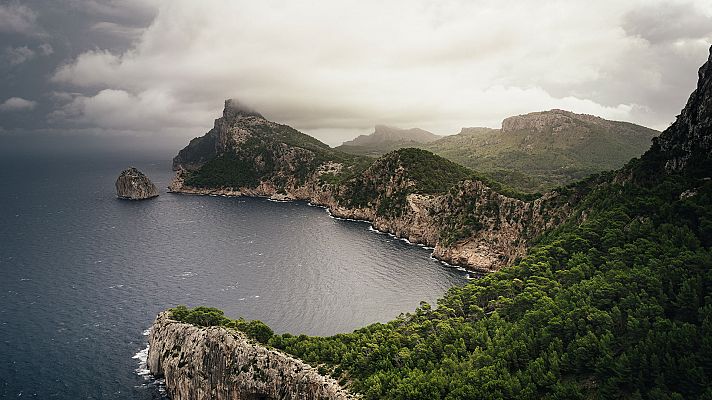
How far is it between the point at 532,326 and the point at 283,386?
33985 mm

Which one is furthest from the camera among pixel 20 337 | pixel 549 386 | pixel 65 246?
pixel 65 246

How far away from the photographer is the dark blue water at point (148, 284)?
72812 millimetres

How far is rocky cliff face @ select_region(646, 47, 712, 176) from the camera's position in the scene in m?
70.0

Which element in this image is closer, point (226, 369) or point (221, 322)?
point (226, 369)

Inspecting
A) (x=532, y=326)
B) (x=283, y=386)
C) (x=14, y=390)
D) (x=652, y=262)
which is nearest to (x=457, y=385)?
(x=532, y=326)

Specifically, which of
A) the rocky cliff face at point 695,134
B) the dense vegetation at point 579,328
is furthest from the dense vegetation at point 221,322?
the rocky cliff face at point 695,134

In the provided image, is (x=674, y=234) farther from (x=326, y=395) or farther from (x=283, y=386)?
Answer: (x=283, y=386)

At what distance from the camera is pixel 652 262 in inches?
2270

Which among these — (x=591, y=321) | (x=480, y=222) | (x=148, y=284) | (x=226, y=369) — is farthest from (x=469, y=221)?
(x=226, y=369)

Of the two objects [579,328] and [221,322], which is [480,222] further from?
[221,322]

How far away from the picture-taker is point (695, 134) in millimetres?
72312

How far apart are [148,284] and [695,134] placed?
4782 inches

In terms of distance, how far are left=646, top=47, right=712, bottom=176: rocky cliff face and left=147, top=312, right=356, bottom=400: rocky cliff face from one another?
68.4 metres

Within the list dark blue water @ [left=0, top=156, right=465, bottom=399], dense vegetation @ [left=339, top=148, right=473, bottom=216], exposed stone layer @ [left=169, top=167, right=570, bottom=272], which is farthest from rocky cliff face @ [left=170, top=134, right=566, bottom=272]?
dark blue water @ [left=0, top=156, right=465, bottom=399]
